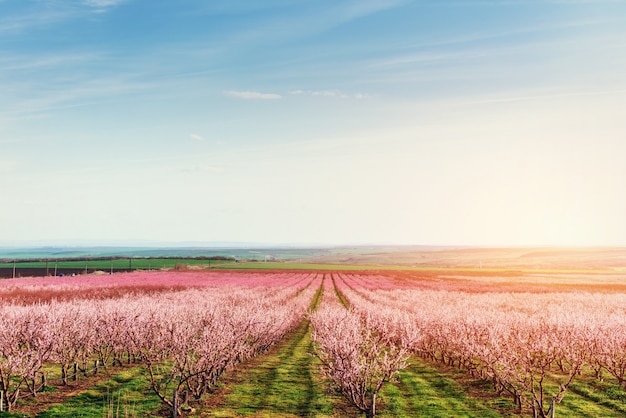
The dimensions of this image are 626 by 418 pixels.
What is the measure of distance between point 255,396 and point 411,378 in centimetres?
601

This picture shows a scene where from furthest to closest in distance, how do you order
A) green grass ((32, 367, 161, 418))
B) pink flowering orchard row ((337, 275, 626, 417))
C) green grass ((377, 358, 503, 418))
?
pink flowering orchard row ((337, 275, 626, 417))
green grass ((377, 358, 503, 418))
green grass ((32, 367, 161, 418))

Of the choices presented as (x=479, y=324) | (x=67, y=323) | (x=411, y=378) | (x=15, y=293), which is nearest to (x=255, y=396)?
(x=411, y=378)

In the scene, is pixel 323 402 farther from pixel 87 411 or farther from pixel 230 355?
pixel 87 411

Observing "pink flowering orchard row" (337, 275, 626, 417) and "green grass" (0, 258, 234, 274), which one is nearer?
"pink flowering orchard row" (337, 275, 626, 417)

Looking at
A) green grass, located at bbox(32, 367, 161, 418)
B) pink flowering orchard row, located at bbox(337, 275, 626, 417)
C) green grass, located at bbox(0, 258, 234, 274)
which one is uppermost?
pink flowering orchard row, located at bbox(337, 275, 626, 417)

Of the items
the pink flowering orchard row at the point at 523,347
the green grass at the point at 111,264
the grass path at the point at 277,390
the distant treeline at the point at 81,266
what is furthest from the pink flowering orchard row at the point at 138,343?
the green grass at the point at 111,264

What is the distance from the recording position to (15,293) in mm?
38938

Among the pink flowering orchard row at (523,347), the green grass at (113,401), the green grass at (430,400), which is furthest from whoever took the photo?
the pink flowering orchard row at (523,347)

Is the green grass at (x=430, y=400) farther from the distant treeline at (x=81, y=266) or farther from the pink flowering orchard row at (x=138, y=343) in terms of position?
the distant treeline at (x=81, y=266)

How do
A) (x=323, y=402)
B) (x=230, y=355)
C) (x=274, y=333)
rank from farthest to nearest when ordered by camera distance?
(x=274, y=333) → (x=230, y=355) → (x=323, y=402)

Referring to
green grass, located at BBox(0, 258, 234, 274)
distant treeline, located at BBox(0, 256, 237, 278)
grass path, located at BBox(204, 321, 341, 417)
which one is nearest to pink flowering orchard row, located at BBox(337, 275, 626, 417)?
grass path, located at BBox(204, 321, 341, 417)

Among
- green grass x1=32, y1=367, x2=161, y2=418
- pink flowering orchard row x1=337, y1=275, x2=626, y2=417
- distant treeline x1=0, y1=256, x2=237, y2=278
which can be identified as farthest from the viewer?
distant treeline x1=0, y1=256, x2=237, y2=278

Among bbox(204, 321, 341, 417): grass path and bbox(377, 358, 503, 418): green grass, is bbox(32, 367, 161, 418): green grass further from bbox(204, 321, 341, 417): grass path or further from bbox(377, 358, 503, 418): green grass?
bbox(377, 358, 503, 418): green grass

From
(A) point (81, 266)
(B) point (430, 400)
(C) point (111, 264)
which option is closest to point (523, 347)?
(B) point (430, 400)
